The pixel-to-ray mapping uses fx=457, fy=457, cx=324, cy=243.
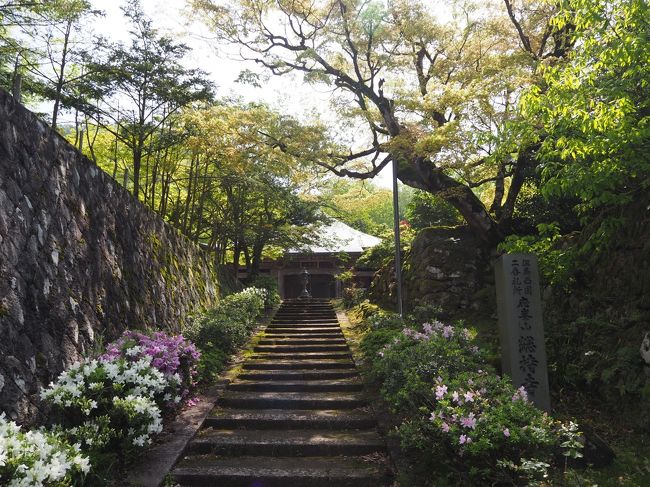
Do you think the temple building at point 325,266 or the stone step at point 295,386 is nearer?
the stone step at point 295,386

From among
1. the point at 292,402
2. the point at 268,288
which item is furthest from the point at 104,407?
the point at 268,288

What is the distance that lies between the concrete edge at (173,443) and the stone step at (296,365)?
0.84 metres

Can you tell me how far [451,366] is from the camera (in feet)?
17.2

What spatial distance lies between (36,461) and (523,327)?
522 cm

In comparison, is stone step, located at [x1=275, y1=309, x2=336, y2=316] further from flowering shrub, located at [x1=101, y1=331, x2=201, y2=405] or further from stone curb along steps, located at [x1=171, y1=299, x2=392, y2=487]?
flowering shrub, located at [x1=101, y1=331, x2=201, y2=405]

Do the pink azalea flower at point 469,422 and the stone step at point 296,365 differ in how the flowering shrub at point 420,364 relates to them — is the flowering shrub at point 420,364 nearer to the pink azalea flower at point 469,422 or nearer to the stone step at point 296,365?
the pink azalea flower at point 469,422

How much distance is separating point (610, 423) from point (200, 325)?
6.94 meters

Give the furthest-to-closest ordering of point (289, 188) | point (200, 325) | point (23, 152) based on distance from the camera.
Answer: point (289, 188) < point (200, 325) < point (23, 152)

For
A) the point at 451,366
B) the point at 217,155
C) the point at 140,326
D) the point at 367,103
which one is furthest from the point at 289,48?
the point at 451,366

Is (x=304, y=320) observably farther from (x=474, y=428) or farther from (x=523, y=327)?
(x=474, y=428)

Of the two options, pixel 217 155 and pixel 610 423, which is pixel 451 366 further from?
pixel 217 155

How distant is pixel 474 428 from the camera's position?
143 inches

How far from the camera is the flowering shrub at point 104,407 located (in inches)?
155

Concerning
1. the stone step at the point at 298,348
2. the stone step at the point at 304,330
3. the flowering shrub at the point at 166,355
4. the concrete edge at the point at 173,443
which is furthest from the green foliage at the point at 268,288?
the flowering shrub at the point at 166,355
